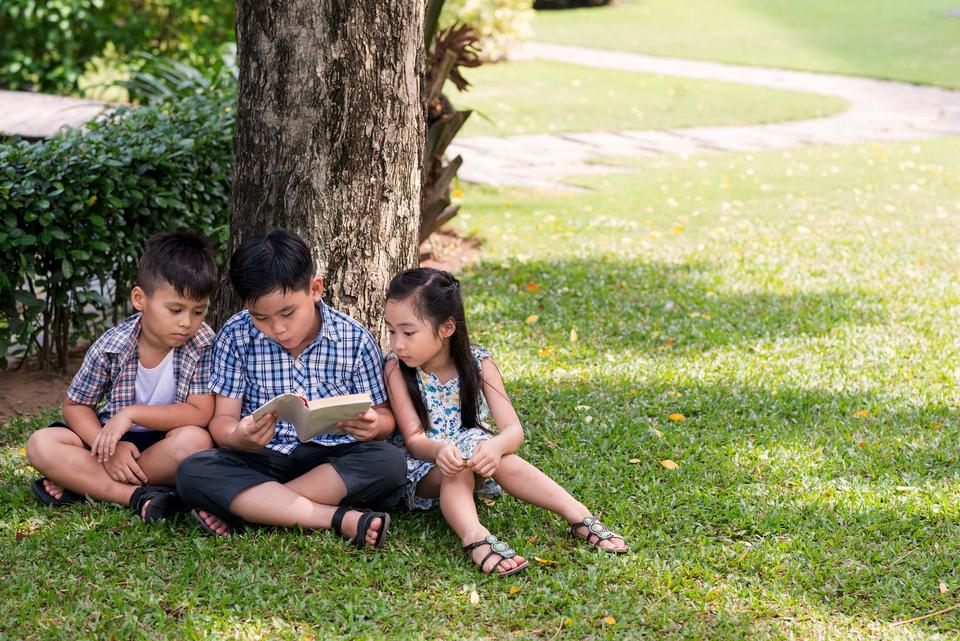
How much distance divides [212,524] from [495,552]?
85cm

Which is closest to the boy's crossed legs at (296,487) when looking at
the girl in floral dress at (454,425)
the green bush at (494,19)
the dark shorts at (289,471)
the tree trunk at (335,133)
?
the dark shorts at (289,471)

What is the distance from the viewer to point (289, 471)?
10.6 feet

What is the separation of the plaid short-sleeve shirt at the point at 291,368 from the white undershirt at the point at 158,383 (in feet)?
0.48

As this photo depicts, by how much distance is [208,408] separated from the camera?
327cm

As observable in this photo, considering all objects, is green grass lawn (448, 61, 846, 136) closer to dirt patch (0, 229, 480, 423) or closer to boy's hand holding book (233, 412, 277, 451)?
dirt patch (0, 229, 480, 423)

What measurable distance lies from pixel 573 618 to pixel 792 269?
4.14m

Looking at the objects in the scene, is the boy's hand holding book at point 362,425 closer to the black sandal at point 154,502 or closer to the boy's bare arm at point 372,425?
the boy's bare arm at point 372,425

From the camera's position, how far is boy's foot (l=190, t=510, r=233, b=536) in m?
3.08

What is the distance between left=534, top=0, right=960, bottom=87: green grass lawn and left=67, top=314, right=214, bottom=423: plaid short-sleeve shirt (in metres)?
16.0

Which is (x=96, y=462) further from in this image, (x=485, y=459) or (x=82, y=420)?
(x=485, y=459)

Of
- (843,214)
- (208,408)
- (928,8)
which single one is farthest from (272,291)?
(928,8)

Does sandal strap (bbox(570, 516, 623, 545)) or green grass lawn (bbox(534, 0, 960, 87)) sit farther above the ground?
green grass lawn (bbox(534, 0, 960, 87))

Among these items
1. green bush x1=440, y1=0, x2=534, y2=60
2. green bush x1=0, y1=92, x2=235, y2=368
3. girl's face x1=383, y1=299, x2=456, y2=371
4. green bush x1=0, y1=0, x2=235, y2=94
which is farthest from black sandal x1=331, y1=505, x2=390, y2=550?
green bush x1=440, y1=0, x2=534, y2=60

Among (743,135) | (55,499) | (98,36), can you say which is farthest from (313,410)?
(743,135)
